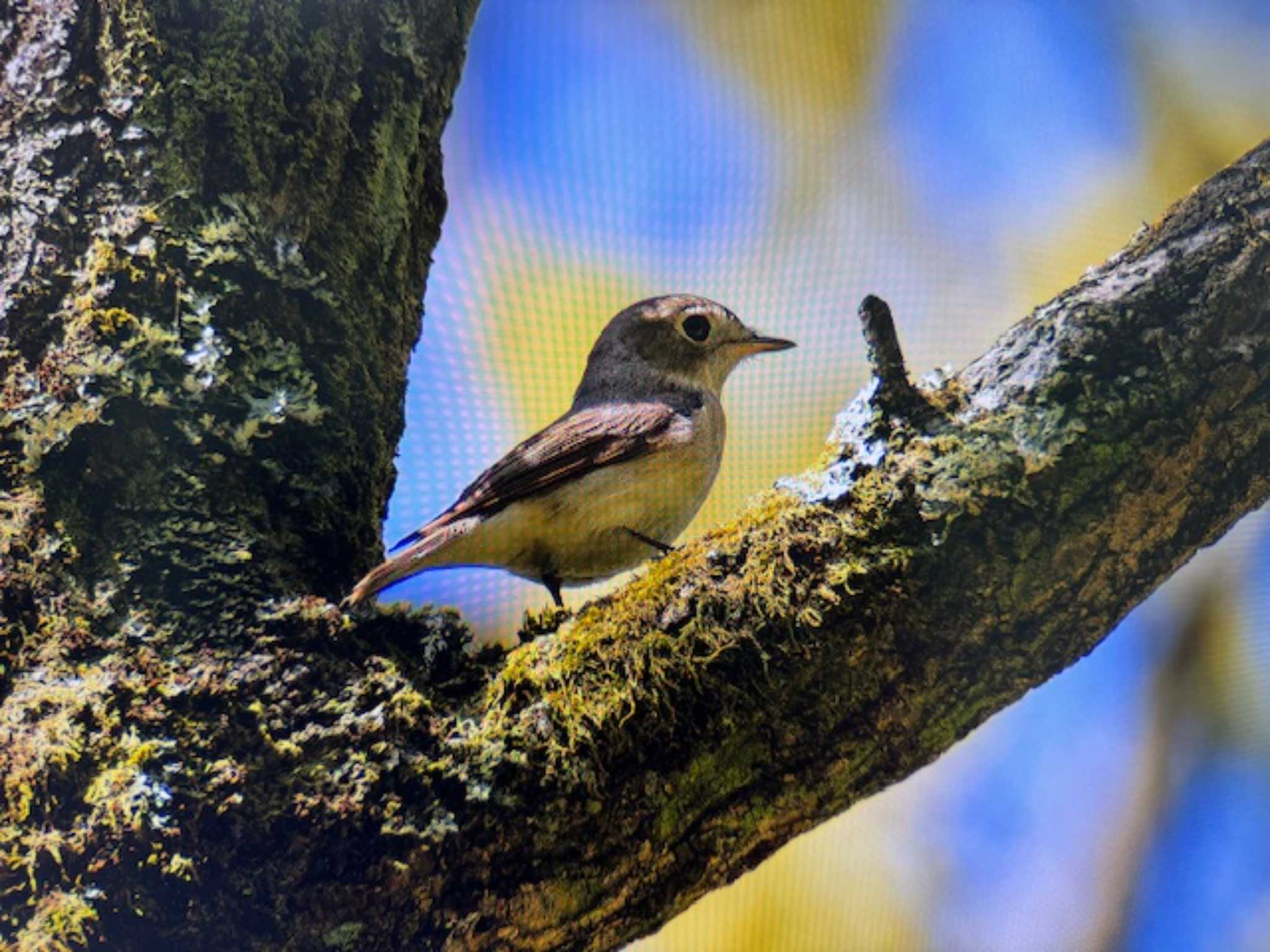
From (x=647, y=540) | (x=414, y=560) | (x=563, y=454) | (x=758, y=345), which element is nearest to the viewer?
(x=414, y=560)

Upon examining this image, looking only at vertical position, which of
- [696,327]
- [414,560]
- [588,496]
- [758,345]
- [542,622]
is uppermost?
[696,327]

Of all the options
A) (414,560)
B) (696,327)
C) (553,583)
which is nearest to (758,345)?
(696,327)

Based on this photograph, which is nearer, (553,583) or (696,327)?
(553,583)

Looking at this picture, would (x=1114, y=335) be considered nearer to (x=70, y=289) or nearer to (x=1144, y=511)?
(x=1144, y=511)

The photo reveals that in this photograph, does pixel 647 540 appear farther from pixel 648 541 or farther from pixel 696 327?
pixel 696 327

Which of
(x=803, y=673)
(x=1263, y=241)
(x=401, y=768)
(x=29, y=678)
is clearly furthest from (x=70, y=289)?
(x=1263, y=241)

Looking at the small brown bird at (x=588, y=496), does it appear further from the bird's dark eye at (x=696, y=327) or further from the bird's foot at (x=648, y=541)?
the bird's dark eye at (x=696, y=327)
